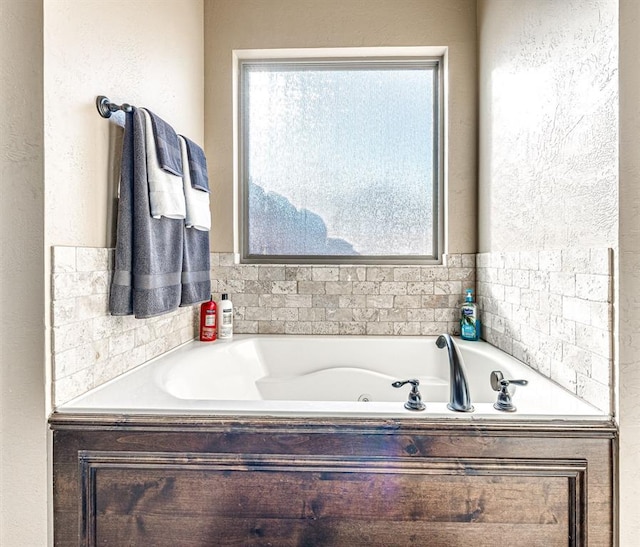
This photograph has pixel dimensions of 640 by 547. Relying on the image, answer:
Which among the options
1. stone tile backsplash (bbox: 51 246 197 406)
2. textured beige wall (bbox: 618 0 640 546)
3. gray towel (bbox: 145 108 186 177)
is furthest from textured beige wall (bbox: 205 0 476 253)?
stone tile backsplash (bbox: 51 246 197 406)

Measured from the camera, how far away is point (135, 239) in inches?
51.4

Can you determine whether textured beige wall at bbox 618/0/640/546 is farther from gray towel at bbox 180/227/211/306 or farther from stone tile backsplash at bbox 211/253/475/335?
gray towel at bbox 180/227/211/306

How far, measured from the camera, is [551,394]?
3.75 feet

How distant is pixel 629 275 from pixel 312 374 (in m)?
1.36

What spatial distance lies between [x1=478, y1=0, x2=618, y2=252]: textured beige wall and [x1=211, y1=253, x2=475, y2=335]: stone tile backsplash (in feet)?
1.03

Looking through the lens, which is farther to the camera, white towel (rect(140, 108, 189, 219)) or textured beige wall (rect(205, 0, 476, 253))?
textured beige wall (rect(205, 0, 476, 253))

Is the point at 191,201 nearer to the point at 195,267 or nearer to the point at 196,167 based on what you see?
the point at 196,167

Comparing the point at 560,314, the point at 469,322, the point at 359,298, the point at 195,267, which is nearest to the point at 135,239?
the point at 195,267

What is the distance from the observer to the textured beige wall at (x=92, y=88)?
1.05m

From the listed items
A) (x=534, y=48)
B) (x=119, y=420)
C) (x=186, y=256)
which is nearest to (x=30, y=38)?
(x=186, y=256)

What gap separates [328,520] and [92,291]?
100 centimetres

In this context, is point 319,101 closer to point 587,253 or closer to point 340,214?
point 340,214

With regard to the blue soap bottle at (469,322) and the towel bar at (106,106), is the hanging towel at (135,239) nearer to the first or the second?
the towel bar at (106,106)

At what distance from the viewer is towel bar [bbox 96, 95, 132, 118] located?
1.22 metres
